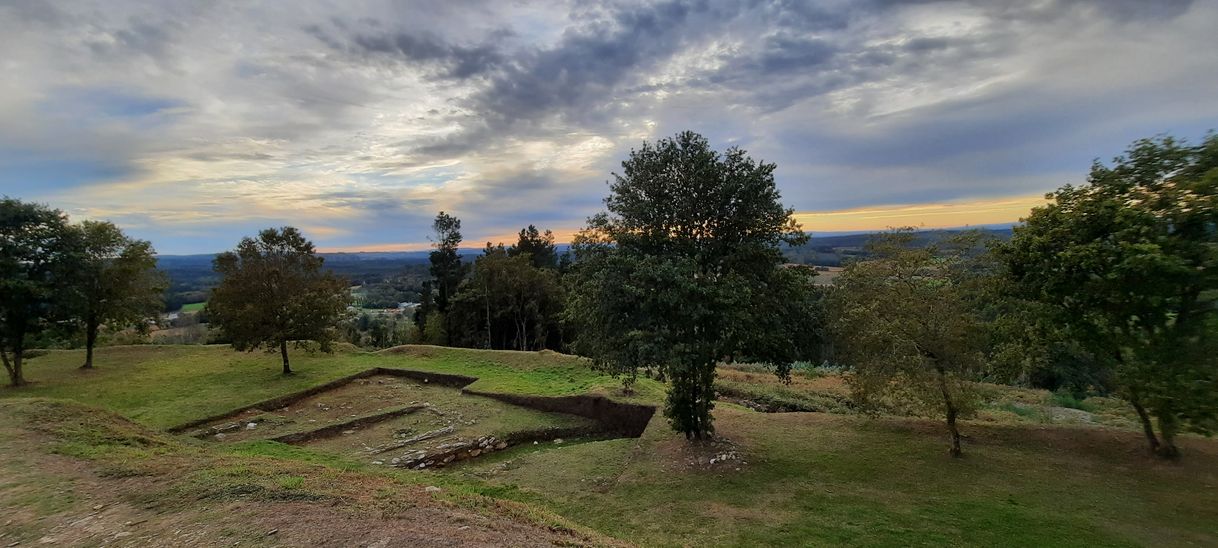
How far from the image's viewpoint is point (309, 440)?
17.0m

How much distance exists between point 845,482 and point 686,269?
5.75m

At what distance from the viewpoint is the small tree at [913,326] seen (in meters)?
11.3

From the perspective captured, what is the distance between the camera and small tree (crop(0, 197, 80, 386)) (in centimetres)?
2073

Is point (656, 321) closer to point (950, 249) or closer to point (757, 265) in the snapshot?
point (757, 265)

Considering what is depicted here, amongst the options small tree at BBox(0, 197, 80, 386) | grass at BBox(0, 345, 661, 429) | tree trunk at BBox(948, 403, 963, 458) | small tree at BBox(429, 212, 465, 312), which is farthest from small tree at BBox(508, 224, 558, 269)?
tree trunk at BBox(948, 403, 963, 458)

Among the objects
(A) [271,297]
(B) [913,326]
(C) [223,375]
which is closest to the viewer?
(B) [913,326]

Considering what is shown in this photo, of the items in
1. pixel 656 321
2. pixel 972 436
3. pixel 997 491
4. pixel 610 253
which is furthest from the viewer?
pixel 972 436

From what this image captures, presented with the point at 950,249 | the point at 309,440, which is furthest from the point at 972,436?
the point at 309,440

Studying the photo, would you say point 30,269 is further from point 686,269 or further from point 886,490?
point 886,490

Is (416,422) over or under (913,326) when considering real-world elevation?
under

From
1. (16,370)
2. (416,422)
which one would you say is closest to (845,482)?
(416,422)

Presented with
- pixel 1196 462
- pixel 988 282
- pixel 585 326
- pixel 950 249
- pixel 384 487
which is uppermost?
pixel 950 249

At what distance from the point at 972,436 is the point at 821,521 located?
6832mm

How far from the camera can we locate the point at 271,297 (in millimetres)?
23703
